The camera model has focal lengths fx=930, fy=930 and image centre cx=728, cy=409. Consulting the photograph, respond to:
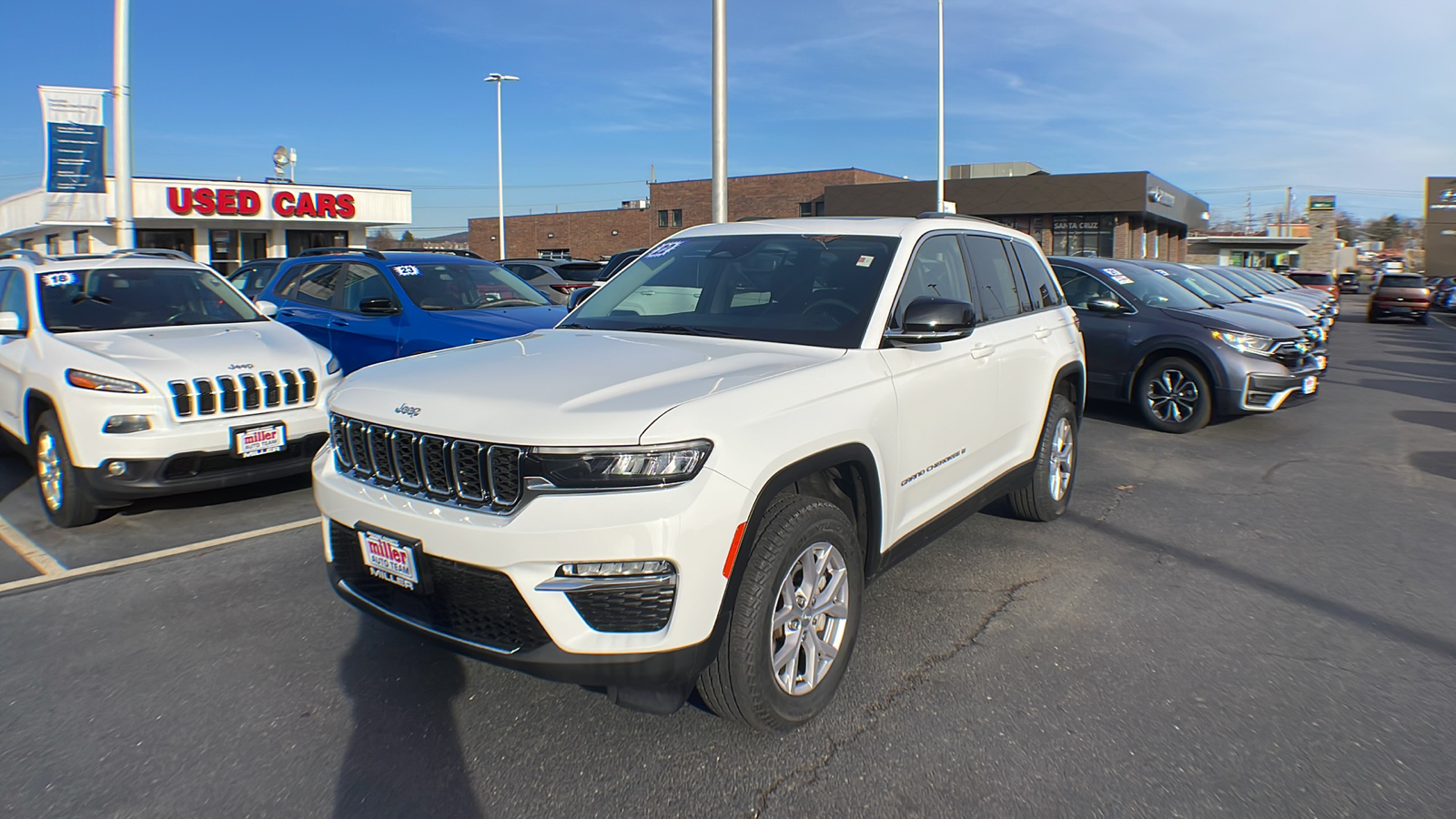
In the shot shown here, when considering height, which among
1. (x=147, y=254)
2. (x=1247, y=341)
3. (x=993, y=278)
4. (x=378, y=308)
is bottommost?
(x=1247, y=341)

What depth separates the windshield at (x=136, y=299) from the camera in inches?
258

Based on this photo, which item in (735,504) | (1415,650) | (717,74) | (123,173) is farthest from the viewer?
(123,173)

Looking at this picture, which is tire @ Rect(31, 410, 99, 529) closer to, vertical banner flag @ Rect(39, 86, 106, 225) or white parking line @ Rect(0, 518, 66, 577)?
white parking line @ Rect(0, 518, 66, 577)

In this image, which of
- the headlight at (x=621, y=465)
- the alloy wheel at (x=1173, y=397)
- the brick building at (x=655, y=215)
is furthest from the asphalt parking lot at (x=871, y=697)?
the brick building at (x=655, y=215)

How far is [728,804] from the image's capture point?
9.28 feet

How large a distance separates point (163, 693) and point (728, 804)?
7.50 ft

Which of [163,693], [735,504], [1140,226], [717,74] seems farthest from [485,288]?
[1140,226]

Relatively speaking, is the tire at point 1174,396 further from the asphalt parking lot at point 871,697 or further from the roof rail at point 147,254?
the roof rail at point 147,254

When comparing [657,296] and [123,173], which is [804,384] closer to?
[657,296]

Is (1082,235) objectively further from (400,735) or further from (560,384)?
(400,735)

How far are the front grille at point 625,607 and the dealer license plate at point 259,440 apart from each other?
13.0 feet

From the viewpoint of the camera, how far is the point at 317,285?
939 centimetres

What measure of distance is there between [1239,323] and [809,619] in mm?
8087

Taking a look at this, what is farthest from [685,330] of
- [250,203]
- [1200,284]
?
[250,203]
